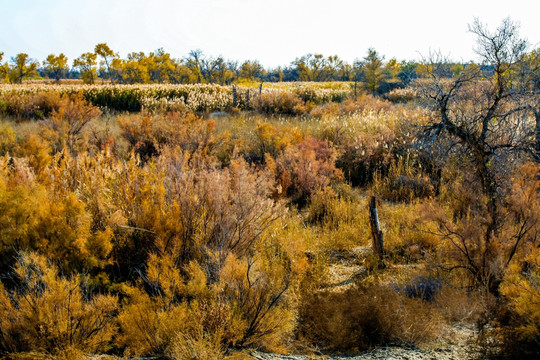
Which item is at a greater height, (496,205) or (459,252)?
(496,205)

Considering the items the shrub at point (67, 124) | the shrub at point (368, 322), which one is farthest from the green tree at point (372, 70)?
the shrub at point (368, 322)

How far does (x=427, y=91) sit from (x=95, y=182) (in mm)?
3895

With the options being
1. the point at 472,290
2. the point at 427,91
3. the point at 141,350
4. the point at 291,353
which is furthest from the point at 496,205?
the point at 141,350

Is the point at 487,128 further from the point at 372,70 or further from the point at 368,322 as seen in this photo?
the point at 372,70

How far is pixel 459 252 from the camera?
397 cm

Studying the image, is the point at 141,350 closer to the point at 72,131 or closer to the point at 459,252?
the point at 459,252

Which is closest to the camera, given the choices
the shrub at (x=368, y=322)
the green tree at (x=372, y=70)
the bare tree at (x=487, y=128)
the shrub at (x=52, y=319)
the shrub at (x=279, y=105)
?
the shrub at (x=52, y=319)

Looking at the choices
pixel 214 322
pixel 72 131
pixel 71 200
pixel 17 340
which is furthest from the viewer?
pixel 72 131

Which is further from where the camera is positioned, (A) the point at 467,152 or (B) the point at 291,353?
(A) the point at 467,152

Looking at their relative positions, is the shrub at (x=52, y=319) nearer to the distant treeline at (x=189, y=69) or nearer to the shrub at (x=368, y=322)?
the shrub at (x=368, y=322)

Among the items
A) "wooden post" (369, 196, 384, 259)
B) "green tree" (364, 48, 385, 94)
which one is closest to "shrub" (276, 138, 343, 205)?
"wooden post" (369, 196, 384, 259)

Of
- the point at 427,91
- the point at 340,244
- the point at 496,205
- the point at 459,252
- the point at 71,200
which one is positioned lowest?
the point at 340,244

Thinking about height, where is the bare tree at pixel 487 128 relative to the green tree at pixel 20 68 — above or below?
below

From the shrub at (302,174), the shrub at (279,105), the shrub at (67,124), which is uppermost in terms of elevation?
the shrub at (279,105)
